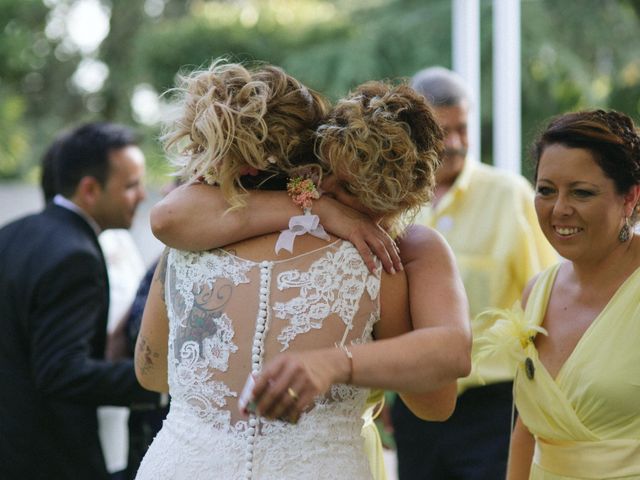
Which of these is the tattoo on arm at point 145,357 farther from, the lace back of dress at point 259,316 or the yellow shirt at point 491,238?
the yellow shirt at point 491,238

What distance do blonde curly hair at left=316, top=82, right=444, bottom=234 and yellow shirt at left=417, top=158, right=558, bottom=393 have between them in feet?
5.38

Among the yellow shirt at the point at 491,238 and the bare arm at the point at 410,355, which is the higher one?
the bare arm at the point at 410,355

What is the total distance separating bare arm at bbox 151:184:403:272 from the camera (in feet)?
7.64

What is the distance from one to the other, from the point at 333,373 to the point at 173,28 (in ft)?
37.9

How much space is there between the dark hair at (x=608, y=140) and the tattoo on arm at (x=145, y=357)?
1233 millimetres

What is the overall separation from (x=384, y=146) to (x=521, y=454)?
1174 millimetres

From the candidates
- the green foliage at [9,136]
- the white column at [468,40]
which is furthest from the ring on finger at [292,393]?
the green foliage at [9,136]

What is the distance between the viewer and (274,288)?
2299 millimetres

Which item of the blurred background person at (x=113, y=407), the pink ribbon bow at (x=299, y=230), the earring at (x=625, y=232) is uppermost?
the pink ribbon bow at (x=299, y=230)

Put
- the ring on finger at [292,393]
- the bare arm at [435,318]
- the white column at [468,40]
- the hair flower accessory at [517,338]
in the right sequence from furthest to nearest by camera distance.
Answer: the white column at [468,40] → the hair flower accessory at [517,338] → the bare arm at [435,318] → the ring on finger at [292,393]

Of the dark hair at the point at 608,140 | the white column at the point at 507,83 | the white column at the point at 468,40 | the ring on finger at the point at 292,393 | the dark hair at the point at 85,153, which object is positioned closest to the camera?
the ring on finger at the point at 292,393

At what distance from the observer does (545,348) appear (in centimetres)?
284

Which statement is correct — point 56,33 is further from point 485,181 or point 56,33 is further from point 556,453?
point 556,453

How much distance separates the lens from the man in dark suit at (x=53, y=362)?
3.69 m
